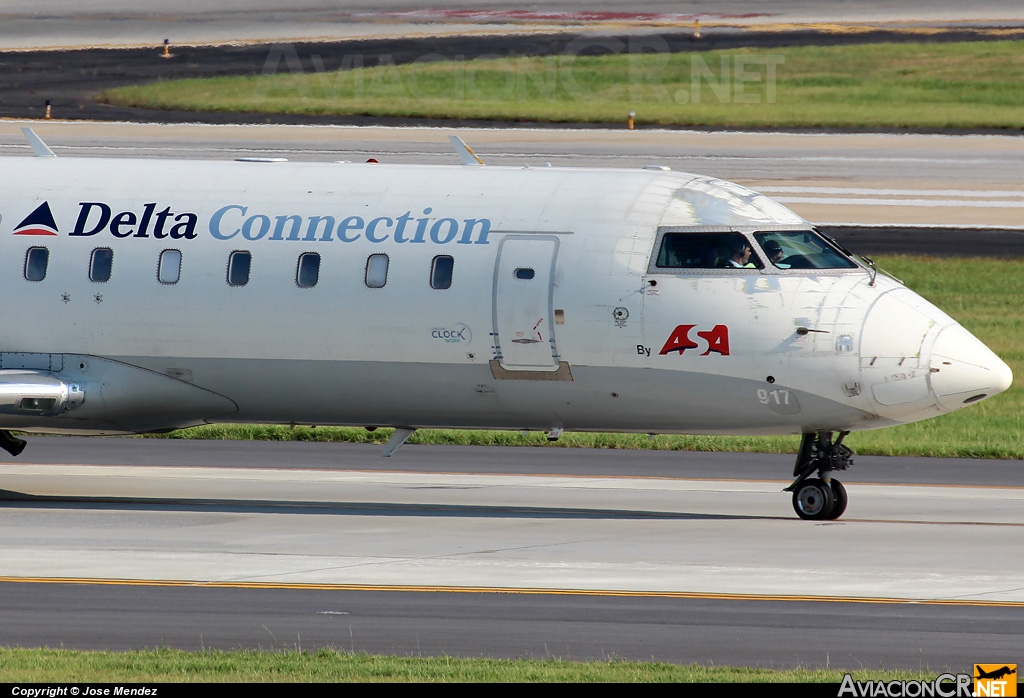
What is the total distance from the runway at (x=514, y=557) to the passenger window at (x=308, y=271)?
2.92 meters

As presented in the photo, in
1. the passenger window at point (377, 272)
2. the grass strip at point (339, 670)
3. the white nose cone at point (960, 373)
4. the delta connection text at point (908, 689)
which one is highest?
the passenger window at point (377, 272)

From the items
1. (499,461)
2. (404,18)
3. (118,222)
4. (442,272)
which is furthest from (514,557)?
(404,18)

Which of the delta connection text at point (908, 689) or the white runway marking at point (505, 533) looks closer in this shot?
the delta connection text at point (908, 689)

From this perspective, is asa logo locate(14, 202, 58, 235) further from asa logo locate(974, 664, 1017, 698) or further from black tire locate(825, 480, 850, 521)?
asa logo locate(974, 664, 1017, 698)

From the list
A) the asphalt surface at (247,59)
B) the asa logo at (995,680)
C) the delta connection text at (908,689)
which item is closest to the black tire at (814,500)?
the asa logo at (995,680)

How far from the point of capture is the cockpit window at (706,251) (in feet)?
68.5

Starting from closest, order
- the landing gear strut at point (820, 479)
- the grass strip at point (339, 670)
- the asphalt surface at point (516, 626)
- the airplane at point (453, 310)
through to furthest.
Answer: the grass strip at point (339, 670) < the asphalt surface at point (516, 626) < the airplane at point (453, 310) < the landing gear strut at point (820, 479)

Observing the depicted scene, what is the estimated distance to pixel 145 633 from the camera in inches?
594

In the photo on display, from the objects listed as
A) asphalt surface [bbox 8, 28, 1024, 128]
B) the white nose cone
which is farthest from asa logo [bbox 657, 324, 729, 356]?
asphalt surface [bbox 8, 28, 1024, 128]

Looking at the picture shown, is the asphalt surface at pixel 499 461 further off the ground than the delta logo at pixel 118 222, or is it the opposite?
the delta logo at pixel 118 222

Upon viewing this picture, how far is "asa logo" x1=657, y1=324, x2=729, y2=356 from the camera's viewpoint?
67.7 ft

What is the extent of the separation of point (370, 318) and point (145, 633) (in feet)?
24.2

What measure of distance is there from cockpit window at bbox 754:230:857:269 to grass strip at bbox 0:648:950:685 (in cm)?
809

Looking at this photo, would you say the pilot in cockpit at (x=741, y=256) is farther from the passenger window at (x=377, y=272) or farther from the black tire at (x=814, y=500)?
the passenger window at (x=377, y=272)
